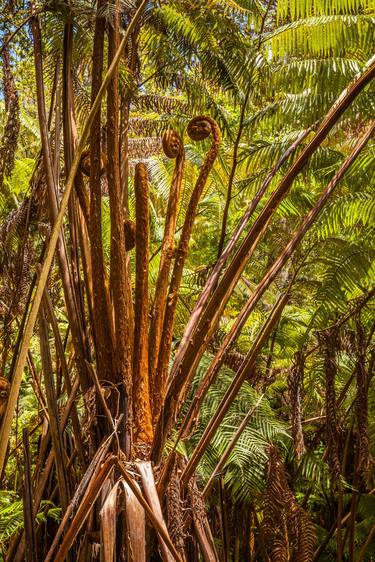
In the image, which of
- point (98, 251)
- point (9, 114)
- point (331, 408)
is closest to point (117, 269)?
point (98, 251)

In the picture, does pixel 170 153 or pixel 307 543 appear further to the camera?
pixel 307 543

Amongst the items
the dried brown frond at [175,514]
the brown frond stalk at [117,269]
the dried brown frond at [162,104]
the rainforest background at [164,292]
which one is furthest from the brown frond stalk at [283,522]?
the dried brown frond at [162,104]

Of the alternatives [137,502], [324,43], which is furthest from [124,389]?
[324,43]

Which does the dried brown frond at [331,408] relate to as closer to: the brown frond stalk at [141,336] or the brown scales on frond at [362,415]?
the brown scales on frond at [362,415]

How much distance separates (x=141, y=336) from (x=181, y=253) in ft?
0.66

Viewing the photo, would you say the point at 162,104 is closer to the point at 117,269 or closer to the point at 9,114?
the point at 9,114

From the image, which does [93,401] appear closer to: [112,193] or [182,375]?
[182,375]

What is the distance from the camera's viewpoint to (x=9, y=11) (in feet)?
4.50

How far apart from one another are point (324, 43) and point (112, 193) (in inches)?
50.9

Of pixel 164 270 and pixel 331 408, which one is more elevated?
pixel 164 270

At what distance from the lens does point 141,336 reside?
99 centimetres

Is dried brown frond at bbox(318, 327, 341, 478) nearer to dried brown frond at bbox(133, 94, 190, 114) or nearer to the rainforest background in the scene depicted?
the rainforest background

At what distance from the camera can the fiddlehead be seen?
1027 millimetres

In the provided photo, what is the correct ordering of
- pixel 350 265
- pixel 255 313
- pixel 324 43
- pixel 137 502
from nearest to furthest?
pixel 137 502 < pixel 324 43 < pixel 350 265 < pixel 255 313
